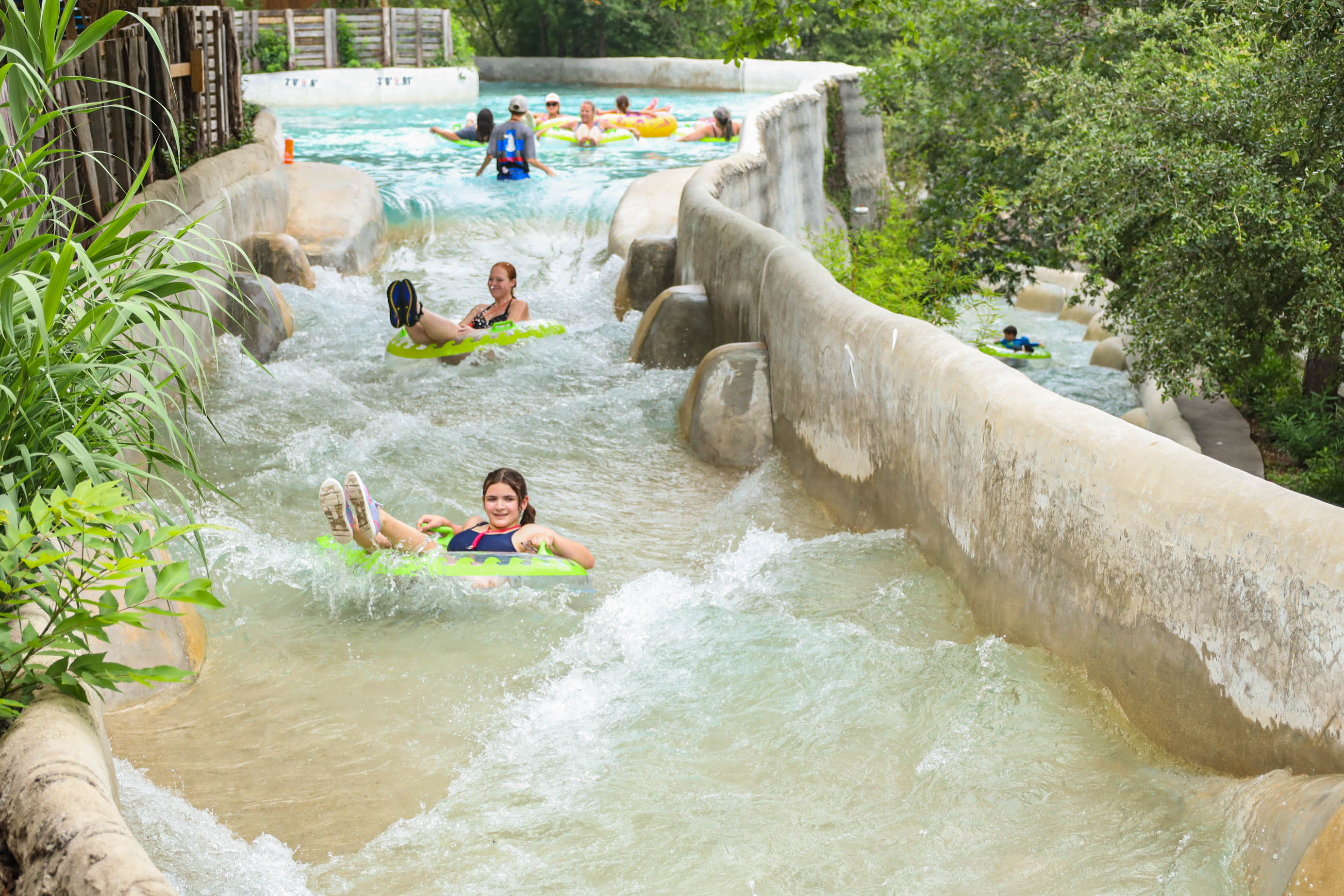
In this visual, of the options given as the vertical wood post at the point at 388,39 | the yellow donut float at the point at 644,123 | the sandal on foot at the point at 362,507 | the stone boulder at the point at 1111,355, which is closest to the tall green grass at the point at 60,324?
the sandal on foot at the point at 362,507

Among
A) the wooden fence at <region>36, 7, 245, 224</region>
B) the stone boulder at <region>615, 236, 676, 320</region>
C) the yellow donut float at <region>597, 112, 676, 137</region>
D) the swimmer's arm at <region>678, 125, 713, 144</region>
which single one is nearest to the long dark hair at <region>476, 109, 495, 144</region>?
the yellow donut float at <region>597, 112, 676, 137</region>

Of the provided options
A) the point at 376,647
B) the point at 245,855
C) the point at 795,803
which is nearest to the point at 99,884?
the point at 245,855

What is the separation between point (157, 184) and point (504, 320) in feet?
9.09

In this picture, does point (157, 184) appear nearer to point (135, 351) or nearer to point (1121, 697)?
point (135, 351)

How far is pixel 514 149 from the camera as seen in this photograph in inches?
631

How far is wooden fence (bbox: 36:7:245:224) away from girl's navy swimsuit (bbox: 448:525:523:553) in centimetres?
293

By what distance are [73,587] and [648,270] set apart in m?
8.56

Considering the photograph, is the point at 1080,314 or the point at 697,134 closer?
the point at 1080,314

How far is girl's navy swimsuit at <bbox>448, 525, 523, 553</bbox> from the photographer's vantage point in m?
5.26

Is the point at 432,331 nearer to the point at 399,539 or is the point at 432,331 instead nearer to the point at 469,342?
the point at 469,342

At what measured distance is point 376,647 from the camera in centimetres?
464

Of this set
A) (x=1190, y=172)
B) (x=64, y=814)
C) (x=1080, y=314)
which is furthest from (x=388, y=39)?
(x=64, y=814)

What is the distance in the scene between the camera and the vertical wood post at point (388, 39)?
26234 mm

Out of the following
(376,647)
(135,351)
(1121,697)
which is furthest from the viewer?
(376,647)
